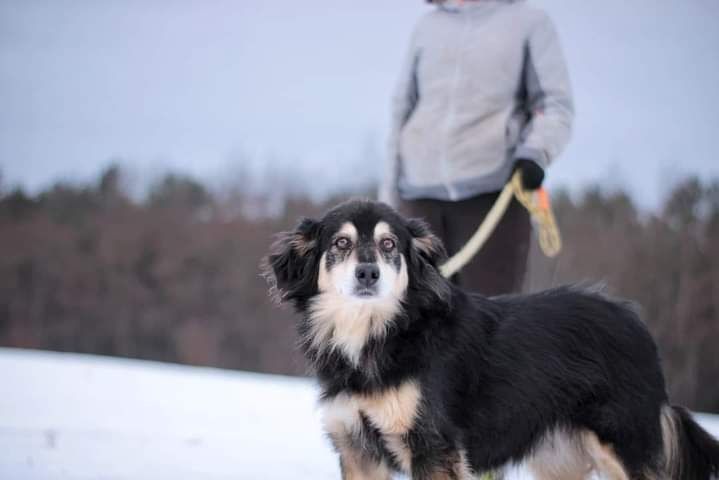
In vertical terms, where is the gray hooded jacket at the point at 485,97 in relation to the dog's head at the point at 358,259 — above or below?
above

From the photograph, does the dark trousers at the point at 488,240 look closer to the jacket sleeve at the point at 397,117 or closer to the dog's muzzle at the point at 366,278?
the jacket sleeve at the point at 397,117

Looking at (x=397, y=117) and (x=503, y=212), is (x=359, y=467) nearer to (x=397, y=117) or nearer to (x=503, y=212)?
(x=503, y=212)

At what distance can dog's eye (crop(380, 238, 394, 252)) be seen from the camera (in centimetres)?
310

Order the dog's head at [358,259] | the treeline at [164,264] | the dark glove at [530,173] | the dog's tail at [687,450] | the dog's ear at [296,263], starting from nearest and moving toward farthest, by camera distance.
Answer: the dog's head at [358,259]
the dog's ear at [296,263]
the dog's tail at [687,450]
the dark glove at [530,173]
the treeline at [164,264]

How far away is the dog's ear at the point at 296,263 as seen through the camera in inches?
126

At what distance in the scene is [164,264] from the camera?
1505 inches

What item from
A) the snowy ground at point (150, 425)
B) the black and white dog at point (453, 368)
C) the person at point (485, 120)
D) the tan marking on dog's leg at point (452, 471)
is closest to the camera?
the tan marking on dog's leg at point (452, 471)

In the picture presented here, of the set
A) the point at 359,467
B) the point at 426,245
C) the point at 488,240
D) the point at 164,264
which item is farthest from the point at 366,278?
the point at 164,264

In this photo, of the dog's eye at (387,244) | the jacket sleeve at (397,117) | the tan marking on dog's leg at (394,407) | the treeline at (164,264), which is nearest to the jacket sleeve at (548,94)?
the jacket sleeve at (397,117)

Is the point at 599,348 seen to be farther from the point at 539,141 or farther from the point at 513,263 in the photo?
the point at 539,141

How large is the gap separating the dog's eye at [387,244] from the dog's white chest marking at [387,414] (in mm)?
558

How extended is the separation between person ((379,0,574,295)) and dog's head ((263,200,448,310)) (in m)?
0.87

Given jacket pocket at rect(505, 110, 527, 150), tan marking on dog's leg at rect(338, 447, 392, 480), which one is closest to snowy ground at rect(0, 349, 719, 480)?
tan marking on dog's leg at rect(338, 447, 392, 480)

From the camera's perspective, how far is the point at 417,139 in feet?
13.8
